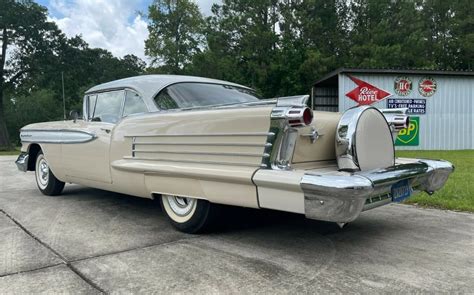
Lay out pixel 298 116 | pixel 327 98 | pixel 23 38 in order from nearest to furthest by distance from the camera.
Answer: pixel 298 116 < pixel 327 98 < pixel 23 38

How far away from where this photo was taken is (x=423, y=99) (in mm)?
15531

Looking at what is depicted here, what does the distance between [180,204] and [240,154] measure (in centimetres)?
113

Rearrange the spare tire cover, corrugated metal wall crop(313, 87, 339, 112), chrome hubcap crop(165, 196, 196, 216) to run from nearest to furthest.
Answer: the spare tire cover < chrome hubcap crop(165, 196, 196, 216) < corrugated metal wall crop(313, 87, 339, 112)

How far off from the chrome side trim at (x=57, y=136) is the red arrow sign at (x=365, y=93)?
37.4 feet

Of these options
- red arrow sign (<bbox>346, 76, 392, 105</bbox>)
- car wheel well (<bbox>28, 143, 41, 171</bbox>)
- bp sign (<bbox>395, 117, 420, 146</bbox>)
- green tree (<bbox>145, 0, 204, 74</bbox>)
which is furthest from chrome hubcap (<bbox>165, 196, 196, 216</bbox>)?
green tree (<bbox>145, 0, 204, 74</bbox>)

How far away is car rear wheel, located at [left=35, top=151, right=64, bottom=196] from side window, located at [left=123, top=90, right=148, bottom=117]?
2.19 meters

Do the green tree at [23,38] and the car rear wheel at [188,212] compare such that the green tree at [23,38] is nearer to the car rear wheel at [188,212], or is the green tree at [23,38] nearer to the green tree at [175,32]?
the green tree at [175,32]

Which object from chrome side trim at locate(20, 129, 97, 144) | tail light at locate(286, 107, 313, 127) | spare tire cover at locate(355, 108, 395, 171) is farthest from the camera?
chrome side trim at locate(20, 129, 97, 144)

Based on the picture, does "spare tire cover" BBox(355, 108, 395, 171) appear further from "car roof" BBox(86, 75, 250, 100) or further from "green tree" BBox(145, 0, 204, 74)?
"green tree" BBox(145, 0, 204, 74)

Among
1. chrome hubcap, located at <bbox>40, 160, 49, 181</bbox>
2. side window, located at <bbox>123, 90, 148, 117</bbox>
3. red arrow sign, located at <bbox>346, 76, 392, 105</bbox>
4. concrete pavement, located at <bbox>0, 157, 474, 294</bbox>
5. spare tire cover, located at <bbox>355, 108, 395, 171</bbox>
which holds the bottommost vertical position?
concrete pavement, located at <bbox>0, 157, 474, 294</bbox>

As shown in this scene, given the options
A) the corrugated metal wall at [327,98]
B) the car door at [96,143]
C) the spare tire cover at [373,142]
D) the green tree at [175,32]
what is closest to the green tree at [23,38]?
the green tree at [175,32]

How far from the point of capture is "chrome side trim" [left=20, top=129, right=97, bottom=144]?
530 cm

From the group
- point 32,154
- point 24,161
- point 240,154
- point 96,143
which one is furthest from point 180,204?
point 24,161

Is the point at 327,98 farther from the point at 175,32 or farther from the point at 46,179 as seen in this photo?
the point at 175,32
